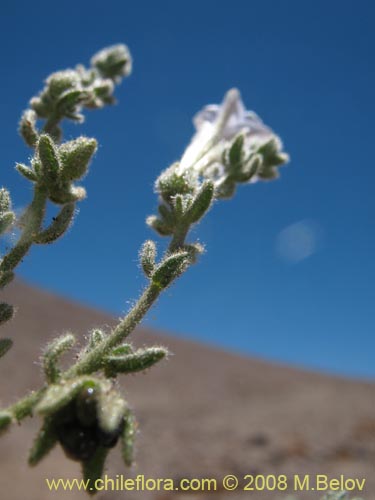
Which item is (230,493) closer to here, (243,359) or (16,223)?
(16,223)

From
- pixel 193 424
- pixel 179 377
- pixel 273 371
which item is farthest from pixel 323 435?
pixel 273 371

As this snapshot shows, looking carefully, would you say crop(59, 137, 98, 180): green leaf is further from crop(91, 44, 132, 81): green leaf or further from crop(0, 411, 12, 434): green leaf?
crop(91, 44, 132, 81): green leaf

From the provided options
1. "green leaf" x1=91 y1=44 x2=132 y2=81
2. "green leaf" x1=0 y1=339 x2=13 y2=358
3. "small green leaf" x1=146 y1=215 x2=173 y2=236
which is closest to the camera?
"green leaf" x1=0 y1=339 x2=13 y2=358

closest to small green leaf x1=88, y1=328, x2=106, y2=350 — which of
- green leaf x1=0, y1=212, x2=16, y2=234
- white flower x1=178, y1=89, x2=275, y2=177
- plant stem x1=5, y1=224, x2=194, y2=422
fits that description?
plant stem x1=5, y1=224, x2=194, y2=422

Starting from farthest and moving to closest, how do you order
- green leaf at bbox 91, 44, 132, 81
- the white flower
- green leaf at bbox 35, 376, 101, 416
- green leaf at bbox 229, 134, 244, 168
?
green leaf at bbox 91, 44, 132, 81
the white flower
green leaf at bbox 229, 134, 244, 168
green leaf at bbox 35, 376, 101, 416

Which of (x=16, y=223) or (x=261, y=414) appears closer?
(x=16, y=223)

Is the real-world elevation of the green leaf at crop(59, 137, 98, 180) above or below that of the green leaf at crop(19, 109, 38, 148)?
below
